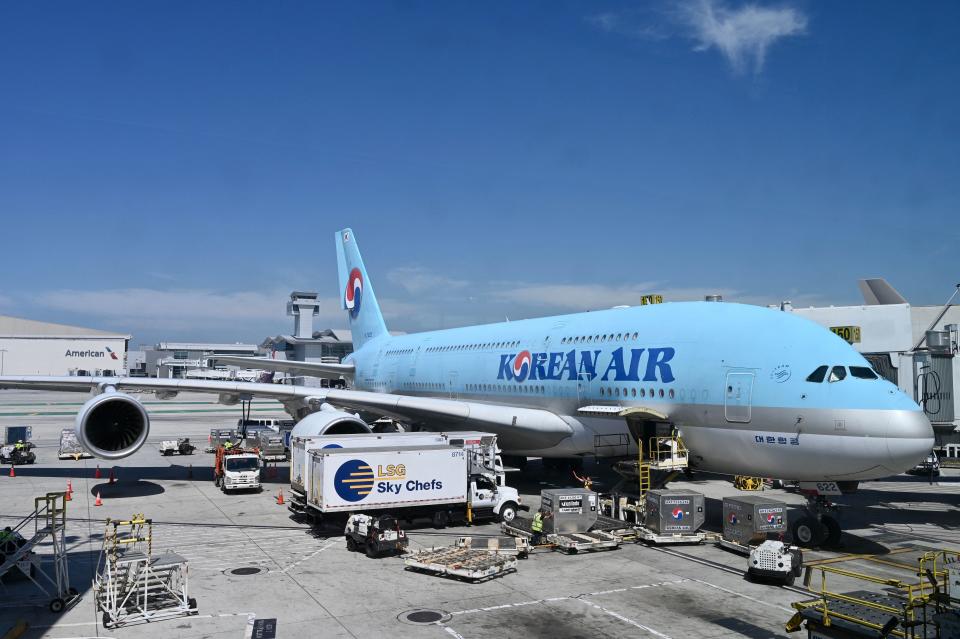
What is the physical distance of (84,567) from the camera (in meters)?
15.1

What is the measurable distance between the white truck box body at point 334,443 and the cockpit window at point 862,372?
10178 millimetres

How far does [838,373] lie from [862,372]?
1.68ft

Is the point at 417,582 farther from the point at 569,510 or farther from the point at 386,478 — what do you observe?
the point at 569,510

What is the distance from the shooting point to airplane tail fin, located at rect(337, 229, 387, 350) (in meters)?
39.8

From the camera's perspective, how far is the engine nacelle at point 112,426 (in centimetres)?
2184

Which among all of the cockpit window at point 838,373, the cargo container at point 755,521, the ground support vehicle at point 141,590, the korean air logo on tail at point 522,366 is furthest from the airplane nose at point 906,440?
the ground support vehicle at point 141,590

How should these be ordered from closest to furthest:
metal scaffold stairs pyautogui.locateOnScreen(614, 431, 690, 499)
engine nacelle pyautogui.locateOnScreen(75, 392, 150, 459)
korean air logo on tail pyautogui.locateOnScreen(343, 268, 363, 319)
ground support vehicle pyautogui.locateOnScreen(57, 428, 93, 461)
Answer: metal scaffold stairs pyautogui.locateOnScreen(614, 431, 690, 499) < engine nacelle pyautogui.locateOnScreen(75, 392, 150, 459) < ground support vehicle pyautogui.locateOnScreen(57, 428, 93, 461) < korean air logo on tail pyautogui.locateOnScreen(343, 268, 363, 319)

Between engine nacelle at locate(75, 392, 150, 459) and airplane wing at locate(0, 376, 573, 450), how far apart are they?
4.75ft

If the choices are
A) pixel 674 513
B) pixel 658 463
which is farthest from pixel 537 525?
pixel 658 463

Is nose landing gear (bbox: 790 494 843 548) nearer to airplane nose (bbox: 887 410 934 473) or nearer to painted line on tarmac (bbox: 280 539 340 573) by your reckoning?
airplane nose (bbox: 887 410 934 473)

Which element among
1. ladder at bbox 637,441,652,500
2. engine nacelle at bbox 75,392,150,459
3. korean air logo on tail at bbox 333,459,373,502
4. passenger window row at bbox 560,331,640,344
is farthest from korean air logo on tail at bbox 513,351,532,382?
engine nacelle at bbox 75,392,150,459

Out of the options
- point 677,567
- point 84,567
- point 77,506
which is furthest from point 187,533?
point 677,567

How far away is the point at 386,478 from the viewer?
59.1 feet

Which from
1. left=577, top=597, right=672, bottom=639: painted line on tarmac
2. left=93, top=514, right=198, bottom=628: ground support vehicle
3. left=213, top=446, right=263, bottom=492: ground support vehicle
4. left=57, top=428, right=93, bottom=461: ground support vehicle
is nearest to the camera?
left=577, top=597, right=672, bottom=639: painted line on tarmac
